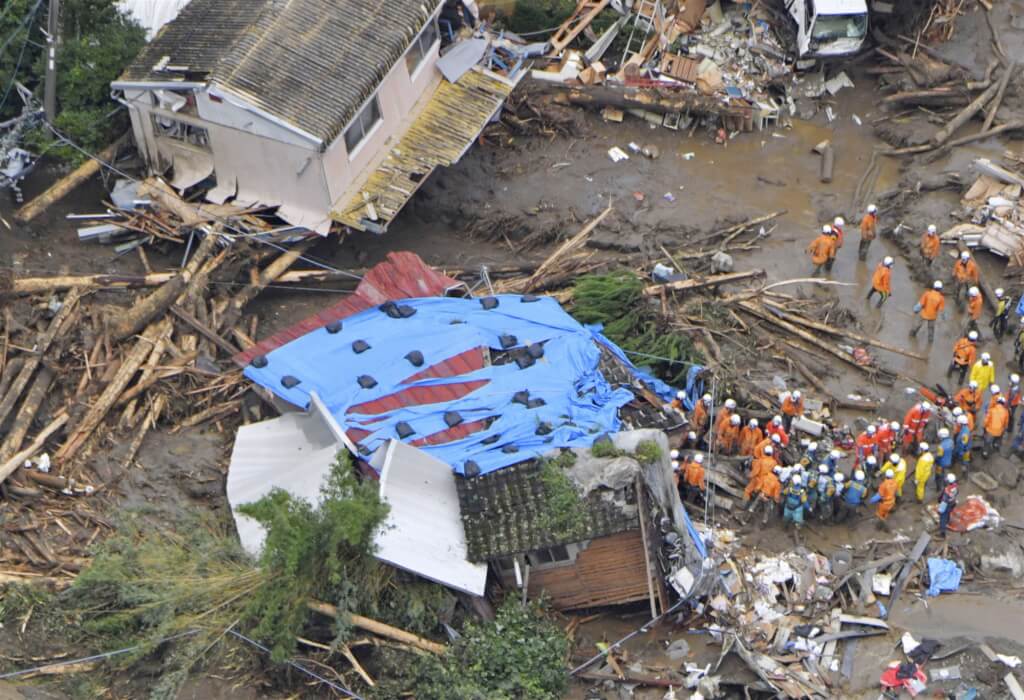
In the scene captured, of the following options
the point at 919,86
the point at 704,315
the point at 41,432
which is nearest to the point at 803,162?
the point at 919,86

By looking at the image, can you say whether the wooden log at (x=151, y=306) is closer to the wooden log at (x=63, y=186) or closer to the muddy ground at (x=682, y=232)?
the muddy ground at (x=682, y=232)

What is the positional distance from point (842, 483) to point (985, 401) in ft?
13.1

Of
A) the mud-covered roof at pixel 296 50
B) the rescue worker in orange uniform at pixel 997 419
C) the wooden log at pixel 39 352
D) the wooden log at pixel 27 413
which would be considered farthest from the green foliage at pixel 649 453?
the wooden log at pixel 39 352

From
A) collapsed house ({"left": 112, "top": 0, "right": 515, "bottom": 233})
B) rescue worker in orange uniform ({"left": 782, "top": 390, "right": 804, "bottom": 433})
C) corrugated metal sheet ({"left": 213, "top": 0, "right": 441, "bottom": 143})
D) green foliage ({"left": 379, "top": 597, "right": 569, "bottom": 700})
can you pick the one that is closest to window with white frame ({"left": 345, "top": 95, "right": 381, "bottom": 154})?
collapsed house ({"left": 112, "top": 0, "right": 515, "bottom": 233})

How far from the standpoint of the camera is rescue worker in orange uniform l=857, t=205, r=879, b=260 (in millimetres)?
28625

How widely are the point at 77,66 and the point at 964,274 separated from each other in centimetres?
1645

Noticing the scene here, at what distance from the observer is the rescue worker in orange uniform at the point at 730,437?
→ 24641 mm

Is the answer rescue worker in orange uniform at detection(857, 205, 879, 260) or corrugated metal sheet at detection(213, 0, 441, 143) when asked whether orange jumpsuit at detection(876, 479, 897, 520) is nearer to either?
rescue worker in orange uniform at detection(857, 205, 879, 260)

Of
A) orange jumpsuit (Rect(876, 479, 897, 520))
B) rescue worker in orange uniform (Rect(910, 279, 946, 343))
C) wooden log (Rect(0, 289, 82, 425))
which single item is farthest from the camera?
rescue worker in orange uniform (Rect(910, 279, 946, 343))

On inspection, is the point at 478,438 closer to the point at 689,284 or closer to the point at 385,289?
the point at 385,289

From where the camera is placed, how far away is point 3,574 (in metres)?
22.2

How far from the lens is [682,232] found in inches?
1178

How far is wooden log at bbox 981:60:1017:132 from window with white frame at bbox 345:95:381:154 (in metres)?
12.5

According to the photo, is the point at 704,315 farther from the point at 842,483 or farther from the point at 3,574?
the point at 3,574
